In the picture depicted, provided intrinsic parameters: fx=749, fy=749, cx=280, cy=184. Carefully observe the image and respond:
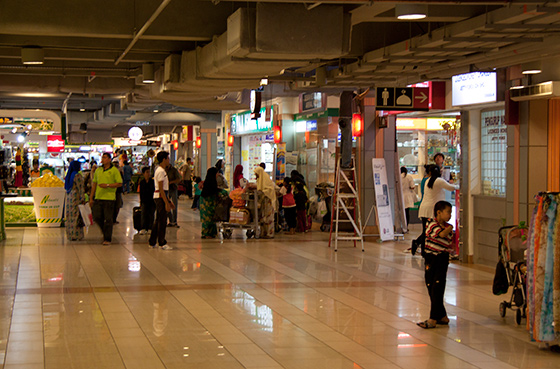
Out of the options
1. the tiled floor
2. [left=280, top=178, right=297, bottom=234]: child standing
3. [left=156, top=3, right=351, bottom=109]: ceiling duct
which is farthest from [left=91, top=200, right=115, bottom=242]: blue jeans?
[left=156, top=3, right=351, bottom=109]: ceiling duct

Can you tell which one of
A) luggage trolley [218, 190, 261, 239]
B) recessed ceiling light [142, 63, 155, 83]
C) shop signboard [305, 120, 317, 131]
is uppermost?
recessed ceiling light [142, 63, 155, 83]

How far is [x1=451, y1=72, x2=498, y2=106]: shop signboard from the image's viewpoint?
408 inches

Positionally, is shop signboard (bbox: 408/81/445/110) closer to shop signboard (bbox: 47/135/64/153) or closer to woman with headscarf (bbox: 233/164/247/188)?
woman with headscarf (bbox: 233/164/247/188)

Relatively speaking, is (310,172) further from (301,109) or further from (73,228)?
(73,228)

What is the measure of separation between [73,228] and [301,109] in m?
6.98

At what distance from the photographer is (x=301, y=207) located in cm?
1587

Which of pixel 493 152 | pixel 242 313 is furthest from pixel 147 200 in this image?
pixel 242 313

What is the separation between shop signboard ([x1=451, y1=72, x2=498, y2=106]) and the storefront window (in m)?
0.48

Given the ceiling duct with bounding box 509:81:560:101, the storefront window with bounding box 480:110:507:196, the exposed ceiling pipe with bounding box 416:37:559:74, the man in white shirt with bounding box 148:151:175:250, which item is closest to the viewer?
the exposed ceiling pipe with bounding box 416:37:559:74

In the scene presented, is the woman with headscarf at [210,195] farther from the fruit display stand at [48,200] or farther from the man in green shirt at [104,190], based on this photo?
the fruit display stand at [48,200]

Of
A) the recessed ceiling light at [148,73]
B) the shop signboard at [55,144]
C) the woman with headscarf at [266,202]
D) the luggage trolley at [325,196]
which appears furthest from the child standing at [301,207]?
the shop signboard at [55,144]

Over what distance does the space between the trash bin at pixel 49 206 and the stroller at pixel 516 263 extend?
1116 centimetres

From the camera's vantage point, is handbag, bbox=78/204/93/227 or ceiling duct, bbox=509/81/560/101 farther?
handbag, bbox=78/204/93/227

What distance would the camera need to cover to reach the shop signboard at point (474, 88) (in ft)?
34.0
